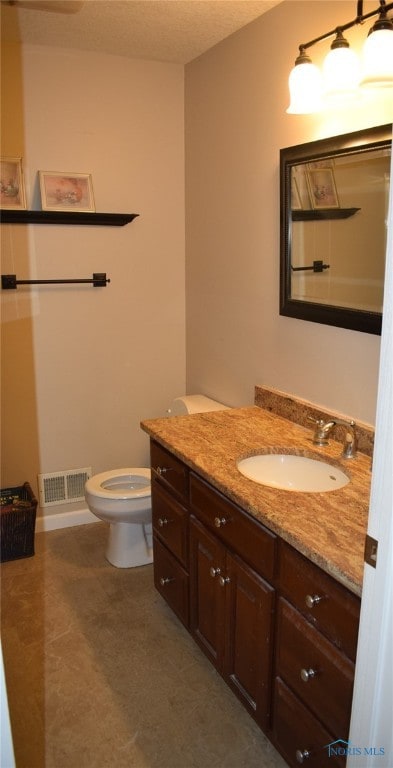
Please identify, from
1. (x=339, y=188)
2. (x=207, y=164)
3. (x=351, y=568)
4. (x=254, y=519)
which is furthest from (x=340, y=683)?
(x=207, y=164)

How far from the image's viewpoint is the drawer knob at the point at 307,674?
1526 mm

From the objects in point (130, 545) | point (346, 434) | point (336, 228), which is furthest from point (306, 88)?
point (130, 545)

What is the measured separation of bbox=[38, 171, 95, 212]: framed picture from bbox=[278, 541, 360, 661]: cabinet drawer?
204 cm

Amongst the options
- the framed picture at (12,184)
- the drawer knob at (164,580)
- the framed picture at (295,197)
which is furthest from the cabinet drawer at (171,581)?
the framed picture at (12,184)

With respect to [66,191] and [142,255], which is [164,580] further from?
[66,191]

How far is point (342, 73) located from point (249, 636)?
170cm

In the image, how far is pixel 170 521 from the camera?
236 centimetres

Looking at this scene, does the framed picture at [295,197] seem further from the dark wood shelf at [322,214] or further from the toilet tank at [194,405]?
the toilet tank at [194,405]

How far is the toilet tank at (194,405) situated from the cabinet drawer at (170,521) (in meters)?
0.58

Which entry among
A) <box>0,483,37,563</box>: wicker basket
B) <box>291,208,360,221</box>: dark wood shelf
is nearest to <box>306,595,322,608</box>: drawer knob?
<box>291,208,360,221</box>: dark wood shelf

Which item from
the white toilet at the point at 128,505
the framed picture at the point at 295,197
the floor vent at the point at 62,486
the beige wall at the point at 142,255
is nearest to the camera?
the framed picture at the point at 295,197

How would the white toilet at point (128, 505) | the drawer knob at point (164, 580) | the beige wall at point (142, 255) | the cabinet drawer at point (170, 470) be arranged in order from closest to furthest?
the cabinet drawer at point (170, 470), the drawer knob at point (164, 580), the beige wall at point (142, 255), the white toilet at point (128, 505)

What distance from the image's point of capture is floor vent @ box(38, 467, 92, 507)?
3221mm

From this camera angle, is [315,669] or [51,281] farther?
[51,281]
